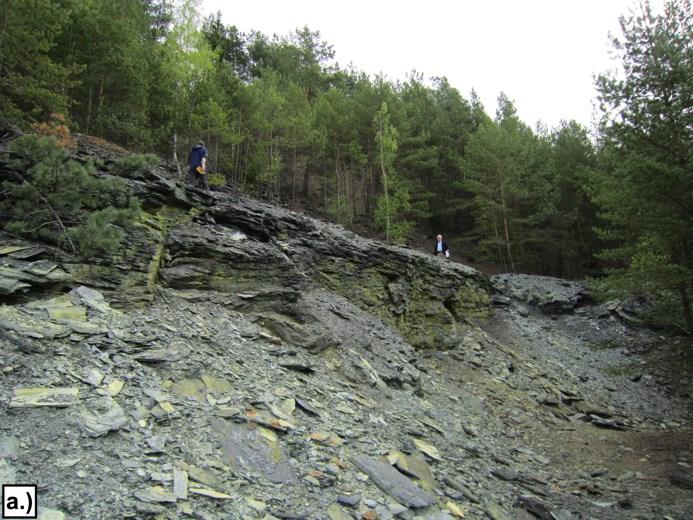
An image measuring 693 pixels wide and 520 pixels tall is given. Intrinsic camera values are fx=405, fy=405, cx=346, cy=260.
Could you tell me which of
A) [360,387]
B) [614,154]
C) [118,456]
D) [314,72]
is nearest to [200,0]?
[314,72]

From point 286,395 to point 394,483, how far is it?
2.40 meters

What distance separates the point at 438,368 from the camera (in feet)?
46.9

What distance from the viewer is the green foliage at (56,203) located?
7.56 meters

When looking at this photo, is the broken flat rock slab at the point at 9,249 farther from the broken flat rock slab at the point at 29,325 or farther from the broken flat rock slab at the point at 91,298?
the broken flat rock slab at the point at 29,325

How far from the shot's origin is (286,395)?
7.20m

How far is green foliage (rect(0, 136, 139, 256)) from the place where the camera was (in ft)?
24.8

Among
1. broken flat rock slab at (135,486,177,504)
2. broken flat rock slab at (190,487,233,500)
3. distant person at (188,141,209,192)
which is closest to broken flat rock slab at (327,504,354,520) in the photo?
broken flat rock slab at (190,487,233,500)

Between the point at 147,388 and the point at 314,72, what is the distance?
36.5 metres

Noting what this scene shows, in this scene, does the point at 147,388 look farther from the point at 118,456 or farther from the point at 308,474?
the point at 308,474

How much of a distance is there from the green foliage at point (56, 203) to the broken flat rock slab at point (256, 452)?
15.3ft

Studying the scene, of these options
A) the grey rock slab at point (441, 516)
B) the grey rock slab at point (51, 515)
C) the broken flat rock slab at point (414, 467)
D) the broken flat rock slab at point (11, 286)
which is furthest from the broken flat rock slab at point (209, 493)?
the broken flat rock slab at point (11, 286)

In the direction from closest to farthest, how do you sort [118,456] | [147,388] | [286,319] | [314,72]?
[118,456] → [147,388] → [286,319] → [314,72]

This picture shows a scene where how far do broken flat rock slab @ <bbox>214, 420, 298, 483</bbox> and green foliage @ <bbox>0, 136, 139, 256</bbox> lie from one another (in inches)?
183

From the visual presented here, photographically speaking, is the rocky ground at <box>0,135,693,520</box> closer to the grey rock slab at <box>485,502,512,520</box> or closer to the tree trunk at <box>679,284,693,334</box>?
the grey rock slab at <box>485,502,512,520</box>
